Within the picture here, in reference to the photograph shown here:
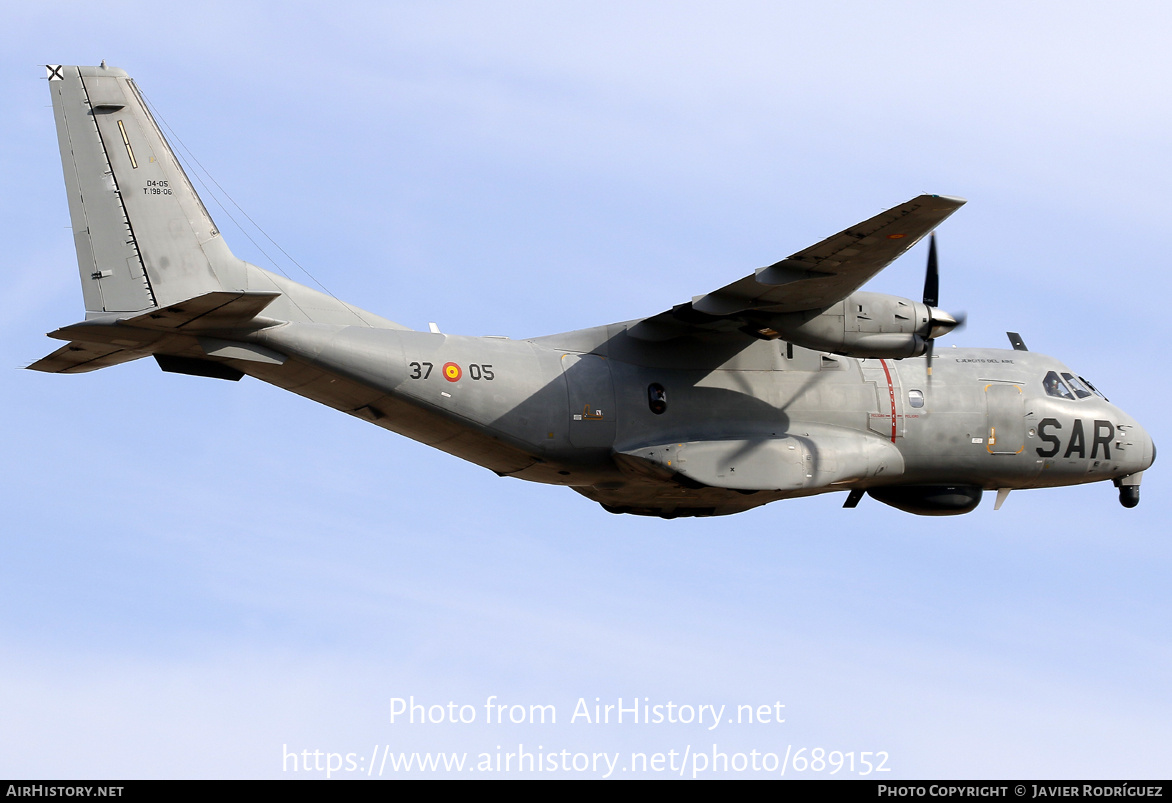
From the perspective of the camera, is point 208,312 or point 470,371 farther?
point 470,371

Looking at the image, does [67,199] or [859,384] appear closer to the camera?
[67,199]

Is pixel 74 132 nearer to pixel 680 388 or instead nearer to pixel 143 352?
pixel 143 352

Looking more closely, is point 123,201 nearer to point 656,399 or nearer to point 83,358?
point 83,358

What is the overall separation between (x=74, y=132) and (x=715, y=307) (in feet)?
29.4

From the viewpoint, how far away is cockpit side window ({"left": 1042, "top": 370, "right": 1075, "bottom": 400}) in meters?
22.9

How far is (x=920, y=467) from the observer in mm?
21891

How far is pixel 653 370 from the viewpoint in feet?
66.6

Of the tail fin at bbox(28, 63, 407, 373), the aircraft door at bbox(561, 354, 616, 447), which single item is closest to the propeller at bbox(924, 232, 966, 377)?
the aircraft door at bbox(561, 354, 616, 447)

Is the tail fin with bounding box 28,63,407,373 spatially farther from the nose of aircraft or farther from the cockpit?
the nose of aircraft

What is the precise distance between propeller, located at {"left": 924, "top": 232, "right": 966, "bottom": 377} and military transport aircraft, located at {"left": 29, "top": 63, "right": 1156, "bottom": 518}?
0.11ft

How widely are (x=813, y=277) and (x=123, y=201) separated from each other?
9272 mm

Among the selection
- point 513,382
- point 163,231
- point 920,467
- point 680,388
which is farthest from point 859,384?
point 163,231

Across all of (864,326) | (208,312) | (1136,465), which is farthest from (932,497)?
(208,312)

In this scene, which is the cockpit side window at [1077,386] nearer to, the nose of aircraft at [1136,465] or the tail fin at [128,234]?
the nose of aircraft at [1136,465]
